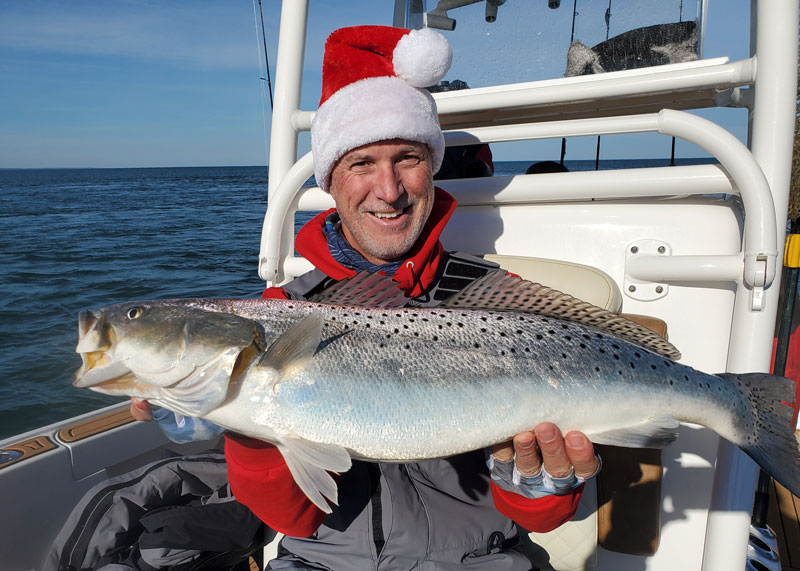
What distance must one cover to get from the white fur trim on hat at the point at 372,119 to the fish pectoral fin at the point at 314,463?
1487mm

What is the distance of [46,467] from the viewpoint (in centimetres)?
340

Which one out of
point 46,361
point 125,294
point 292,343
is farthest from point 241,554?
point 125,294

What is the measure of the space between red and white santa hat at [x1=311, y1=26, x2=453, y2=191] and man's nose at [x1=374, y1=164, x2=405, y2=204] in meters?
0.15

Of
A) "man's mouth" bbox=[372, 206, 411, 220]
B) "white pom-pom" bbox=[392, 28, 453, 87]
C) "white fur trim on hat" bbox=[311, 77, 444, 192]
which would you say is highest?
"white pom-pom" bbox=[392, 28, 453, 87]

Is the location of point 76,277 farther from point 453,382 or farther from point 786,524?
point 786,524

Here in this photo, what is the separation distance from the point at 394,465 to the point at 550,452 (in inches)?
28.3

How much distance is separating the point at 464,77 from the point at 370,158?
1.86 metres

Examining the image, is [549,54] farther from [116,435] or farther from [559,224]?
[116,435]

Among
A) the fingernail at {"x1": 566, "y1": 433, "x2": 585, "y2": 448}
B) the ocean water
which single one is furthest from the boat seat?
the ocean water

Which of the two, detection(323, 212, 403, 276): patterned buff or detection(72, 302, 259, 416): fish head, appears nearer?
detection(72, 302, 259, 416): fish head

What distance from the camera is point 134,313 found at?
1.84 m

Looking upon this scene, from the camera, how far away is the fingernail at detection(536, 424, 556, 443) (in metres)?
1.89

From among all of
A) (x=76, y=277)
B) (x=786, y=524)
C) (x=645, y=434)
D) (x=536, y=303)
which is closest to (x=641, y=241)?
(x=536, y=303)

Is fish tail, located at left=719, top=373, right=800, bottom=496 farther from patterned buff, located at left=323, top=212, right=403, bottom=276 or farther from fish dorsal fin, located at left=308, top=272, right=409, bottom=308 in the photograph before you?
patterned buff, located at left=323, top=212, right=403, bottom=276
